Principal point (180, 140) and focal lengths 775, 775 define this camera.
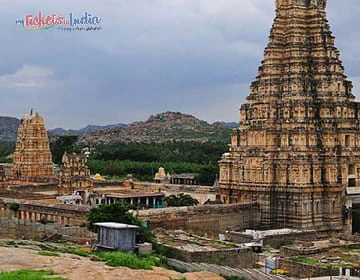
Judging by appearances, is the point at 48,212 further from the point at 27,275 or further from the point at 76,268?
the point at 27,275

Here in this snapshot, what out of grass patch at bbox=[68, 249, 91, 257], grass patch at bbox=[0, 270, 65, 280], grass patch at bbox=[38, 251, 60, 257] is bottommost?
grass patch at bbox=[0, 270, 65, 280]

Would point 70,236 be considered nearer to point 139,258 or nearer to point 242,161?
point 139,258

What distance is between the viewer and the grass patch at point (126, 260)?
28250 millimetres

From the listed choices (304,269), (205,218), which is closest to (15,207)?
(205,218)

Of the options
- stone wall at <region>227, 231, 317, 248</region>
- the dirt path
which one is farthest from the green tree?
the dirt path

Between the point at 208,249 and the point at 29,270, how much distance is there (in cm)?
1096

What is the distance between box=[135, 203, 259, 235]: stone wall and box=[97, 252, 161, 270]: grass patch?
12.0 meters

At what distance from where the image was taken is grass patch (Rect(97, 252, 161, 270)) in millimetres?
28250

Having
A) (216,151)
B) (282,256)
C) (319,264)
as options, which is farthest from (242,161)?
(216,151)

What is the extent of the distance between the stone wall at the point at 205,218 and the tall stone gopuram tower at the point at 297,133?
1177 mm

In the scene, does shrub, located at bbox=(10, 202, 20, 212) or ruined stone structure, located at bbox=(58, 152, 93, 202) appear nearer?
shrub, located at bbox=(10, 202, 20, 212)

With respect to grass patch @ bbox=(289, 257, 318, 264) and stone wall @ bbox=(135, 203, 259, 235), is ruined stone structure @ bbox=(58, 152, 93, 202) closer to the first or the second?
stone wall @ bbox=(135, 203, 259, 235)

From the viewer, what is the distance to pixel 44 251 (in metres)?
30.0

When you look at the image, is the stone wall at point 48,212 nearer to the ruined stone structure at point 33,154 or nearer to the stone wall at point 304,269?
the stone wall at point 304,269
